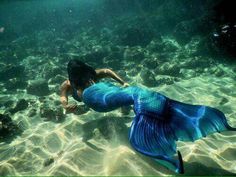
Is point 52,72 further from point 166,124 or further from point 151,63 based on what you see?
point 166,124

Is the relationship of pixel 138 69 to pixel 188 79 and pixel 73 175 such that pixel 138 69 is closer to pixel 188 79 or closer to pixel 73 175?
pixel 188 79

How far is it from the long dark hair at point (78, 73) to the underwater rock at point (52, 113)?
1.69 m

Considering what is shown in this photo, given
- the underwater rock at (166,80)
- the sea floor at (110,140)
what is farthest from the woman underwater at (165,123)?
the underwater rock at (166,80)

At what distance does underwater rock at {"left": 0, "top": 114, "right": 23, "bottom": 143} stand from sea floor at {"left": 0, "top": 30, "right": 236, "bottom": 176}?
231 mm

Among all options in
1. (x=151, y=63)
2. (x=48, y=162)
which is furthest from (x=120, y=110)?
(x=151, y=63)

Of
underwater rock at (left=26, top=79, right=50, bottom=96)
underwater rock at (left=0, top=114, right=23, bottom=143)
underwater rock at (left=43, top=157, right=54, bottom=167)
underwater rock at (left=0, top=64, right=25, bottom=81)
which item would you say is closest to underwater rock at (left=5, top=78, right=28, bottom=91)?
Result: underwater rock at (left=26, top=79, right=50, bottom=96)

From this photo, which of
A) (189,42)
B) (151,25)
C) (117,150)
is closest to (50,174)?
(117,150)

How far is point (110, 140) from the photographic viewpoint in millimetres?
Result: 6105

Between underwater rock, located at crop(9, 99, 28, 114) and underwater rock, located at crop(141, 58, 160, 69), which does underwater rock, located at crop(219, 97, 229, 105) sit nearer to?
underwater rock, located at crop(141, 58, 160, 69)

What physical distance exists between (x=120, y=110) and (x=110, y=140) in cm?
182

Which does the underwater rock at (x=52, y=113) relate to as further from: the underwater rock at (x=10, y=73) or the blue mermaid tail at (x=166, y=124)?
the underwater rock at (x=10, y=73)

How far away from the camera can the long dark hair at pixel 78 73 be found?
21.0 feet

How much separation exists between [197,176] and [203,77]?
24.0ft

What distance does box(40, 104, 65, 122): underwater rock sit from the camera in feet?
25.3
